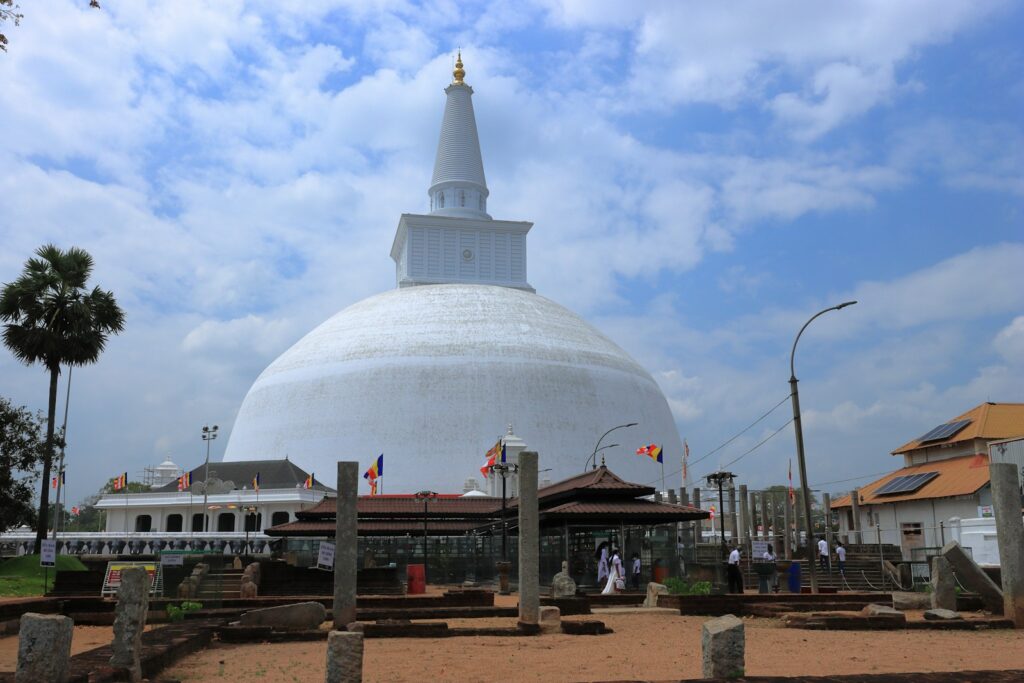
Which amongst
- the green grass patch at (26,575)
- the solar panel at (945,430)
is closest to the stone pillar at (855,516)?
the solar panel at (945,430)

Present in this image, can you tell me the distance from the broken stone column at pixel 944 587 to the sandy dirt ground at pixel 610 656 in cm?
296

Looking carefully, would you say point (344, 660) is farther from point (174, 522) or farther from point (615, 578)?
point (174, 522)

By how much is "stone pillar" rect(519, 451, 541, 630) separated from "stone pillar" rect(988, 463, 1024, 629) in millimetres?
9326

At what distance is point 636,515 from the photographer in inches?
1209

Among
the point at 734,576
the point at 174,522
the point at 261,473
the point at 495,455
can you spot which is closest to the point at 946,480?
the point at 734,576

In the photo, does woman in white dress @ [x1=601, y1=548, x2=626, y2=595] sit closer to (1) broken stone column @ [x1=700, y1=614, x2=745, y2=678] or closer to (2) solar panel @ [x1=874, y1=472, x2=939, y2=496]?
(2) solar panel @ [x1=874, y1=472, x2=939, y2=496]

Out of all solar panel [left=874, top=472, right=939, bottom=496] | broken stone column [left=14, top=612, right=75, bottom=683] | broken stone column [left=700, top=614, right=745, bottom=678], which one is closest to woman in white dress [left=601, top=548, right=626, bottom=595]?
solar panel [left=874, top=472, right=939, bottom=496]

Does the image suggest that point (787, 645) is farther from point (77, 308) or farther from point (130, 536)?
point (130, 536)

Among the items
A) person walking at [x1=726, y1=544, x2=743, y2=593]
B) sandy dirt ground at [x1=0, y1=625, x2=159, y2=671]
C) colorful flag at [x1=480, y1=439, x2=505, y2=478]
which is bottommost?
sandy dirt ground at [x1=0, y1=625, x2=159, y2=671]

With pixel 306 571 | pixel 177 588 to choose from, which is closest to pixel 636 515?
pixel 306 571

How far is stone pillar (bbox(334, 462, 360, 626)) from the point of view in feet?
59.4

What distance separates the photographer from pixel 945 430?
4291 cm

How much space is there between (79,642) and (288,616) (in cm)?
374

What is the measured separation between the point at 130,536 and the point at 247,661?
43.2 meters
